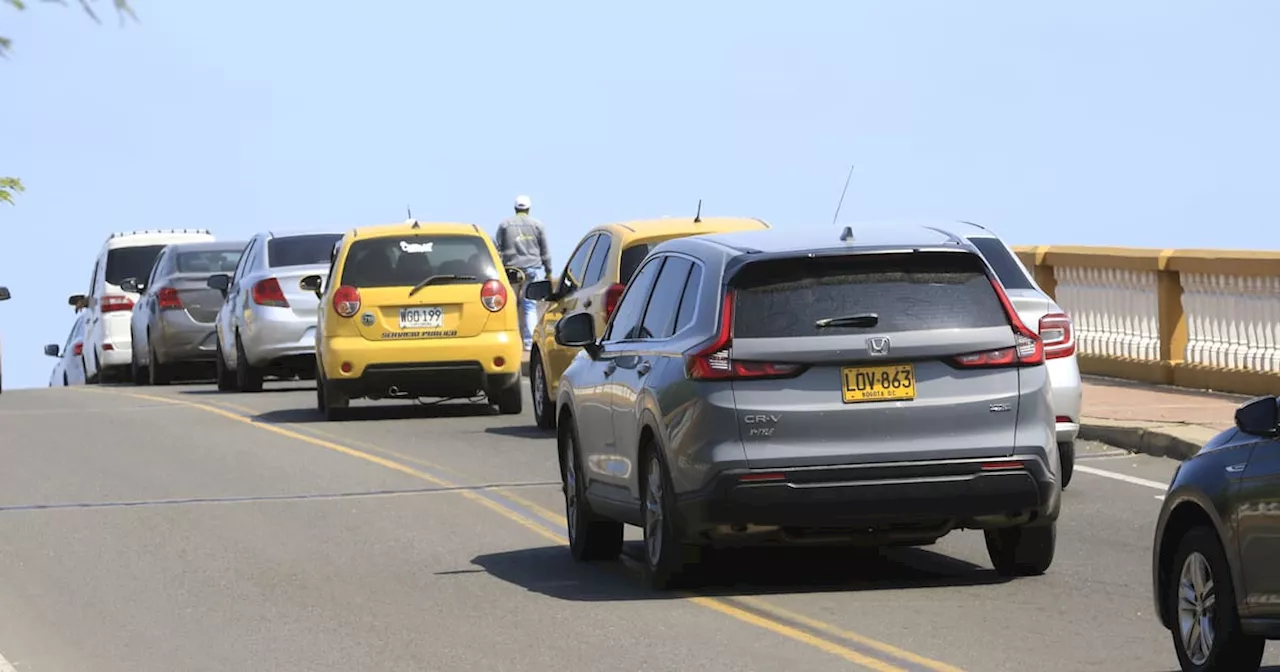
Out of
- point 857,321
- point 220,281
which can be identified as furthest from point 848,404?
point 220,281

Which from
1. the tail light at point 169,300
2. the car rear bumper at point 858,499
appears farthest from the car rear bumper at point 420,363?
the car rear bumper at point 858,499

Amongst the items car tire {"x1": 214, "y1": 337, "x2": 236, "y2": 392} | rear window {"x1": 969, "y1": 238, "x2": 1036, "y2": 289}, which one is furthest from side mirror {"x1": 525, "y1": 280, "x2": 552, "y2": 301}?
car tire {"x1": 214, "y1": 337, "x2": 236, "y2": 392}

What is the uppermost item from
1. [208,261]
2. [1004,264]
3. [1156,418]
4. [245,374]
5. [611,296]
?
[1004,264]

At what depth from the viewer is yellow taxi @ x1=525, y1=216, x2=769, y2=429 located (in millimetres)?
19172

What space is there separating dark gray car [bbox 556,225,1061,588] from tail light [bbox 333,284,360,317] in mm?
11478

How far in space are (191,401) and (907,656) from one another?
Result: 18786 mm

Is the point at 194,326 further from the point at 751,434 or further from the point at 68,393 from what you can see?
the point at 751,434

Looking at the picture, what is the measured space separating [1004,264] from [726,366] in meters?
5.43

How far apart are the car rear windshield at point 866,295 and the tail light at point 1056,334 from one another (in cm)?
402

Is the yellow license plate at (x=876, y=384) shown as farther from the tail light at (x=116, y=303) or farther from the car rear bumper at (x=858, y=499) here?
the tail light at (x=116, y=303)

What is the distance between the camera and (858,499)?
10695 mm

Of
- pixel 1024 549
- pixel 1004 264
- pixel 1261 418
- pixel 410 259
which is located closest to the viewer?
pixel 1261 418

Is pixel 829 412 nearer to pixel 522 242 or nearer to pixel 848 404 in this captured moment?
pixel 848 404

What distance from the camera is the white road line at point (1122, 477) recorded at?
1572 cm
